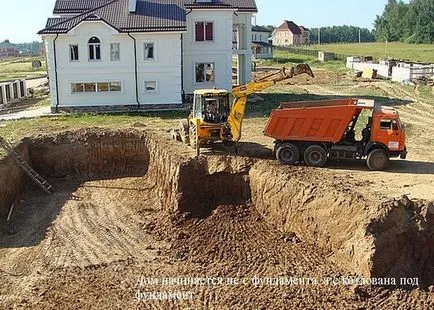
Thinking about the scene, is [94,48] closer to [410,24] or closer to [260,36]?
[260,36]

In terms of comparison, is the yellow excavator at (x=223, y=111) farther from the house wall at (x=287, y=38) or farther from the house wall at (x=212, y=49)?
the house wall at (x=287, y=38)

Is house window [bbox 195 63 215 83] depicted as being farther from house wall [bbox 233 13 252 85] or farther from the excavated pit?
the excavated pit

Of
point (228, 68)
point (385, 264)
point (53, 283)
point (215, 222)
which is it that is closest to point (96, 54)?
point (228, 68)

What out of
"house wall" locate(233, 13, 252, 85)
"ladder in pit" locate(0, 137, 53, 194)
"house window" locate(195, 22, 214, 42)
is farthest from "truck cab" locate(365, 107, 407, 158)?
"house wall" locate(233, 13, 252, 85)

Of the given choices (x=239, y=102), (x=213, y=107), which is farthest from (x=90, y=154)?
(x=239, y=102)

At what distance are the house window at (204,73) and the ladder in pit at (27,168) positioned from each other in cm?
1635

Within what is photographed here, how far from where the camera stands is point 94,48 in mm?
34625

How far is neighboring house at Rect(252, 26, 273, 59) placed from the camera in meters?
88.8

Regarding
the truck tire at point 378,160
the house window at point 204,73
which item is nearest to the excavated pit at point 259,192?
the truck tire at point 378,160

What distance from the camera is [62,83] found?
115 ft

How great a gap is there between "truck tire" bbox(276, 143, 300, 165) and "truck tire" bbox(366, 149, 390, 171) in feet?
8.98

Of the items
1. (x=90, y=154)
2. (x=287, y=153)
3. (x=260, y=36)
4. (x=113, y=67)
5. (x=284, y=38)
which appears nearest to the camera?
(x=287, y=153)

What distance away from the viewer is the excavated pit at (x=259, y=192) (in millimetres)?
16062

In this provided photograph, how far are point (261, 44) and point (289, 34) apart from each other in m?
68.3
